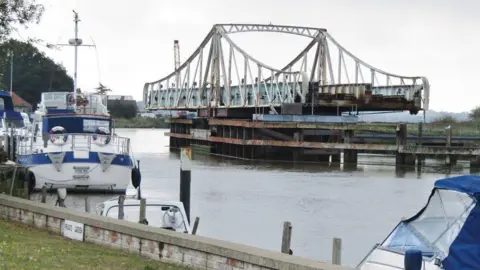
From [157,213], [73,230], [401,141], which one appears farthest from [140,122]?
[73,230]

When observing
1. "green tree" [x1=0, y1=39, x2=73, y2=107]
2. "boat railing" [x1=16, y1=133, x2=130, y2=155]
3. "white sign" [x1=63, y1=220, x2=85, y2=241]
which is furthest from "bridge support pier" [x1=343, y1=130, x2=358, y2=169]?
"green tree" [x1=0, y1=39, x2=73, y2=107]

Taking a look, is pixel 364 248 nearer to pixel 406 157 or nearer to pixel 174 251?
pixel 174 251

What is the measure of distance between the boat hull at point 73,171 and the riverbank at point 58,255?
16.8 m

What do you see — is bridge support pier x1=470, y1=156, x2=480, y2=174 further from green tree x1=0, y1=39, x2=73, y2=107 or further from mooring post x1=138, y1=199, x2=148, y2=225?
green tree x1=0, y1=39, x2=73, y2=107

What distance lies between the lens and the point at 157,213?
19.6m

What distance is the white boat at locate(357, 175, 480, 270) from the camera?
12.8m

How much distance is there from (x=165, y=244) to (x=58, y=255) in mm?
1875

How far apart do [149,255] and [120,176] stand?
19.5m

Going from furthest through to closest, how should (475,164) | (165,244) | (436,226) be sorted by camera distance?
(475,164) → (165,244) → (436,226)

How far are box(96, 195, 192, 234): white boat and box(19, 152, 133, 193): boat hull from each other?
42.2 ft

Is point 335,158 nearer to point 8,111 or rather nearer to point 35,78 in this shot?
point 8,111

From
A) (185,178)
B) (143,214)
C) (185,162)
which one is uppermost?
(185,162)

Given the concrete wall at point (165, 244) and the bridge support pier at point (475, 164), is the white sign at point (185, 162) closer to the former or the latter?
the concrete wall at point (165, 244)

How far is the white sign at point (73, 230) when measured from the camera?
16078 millimetres
